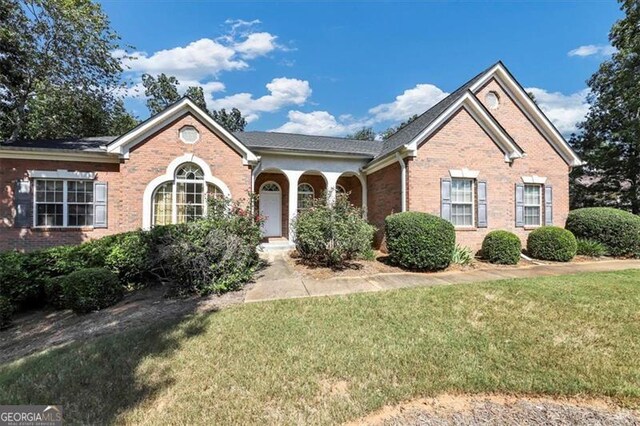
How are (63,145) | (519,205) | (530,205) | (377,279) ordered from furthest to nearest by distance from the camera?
(530,205) < (519,205) < (63,145) < (377,279)

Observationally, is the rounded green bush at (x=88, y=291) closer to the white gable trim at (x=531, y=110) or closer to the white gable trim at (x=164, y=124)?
the white gable trim at (x=164, y=124)

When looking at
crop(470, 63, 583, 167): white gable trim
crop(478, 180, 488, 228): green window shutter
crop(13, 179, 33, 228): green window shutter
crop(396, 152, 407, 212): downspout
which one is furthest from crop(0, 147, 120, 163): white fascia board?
crop(470, 63, 583, 167): white gable trim

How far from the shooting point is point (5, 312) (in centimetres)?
648

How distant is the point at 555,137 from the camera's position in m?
13.8

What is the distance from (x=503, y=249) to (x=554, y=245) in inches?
82.6

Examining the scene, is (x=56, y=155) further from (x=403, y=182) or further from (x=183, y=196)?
(x=403, y=182)

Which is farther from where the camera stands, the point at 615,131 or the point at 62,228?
the point at 615,131

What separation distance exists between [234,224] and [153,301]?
8.51 feet

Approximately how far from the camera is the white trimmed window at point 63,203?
10.9 metres

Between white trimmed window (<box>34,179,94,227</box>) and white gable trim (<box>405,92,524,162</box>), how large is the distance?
11493mm

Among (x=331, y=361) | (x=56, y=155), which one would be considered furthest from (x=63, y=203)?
(x=331, y=361)

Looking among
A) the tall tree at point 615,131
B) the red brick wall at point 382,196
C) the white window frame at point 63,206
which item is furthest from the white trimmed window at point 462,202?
the tall tree at point 615,131

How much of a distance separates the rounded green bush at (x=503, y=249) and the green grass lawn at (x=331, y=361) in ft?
14.3

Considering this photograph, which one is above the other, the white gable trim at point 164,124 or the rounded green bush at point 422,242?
the white gable trim at point 164,124
